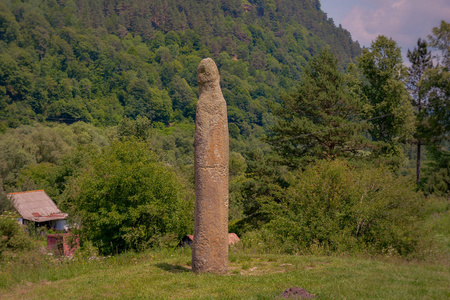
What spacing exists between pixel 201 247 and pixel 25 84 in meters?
129

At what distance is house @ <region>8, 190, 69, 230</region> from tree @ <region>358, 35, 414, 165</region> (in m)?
31.3

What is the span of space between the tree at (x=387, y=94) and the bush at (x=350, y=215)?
18681mm

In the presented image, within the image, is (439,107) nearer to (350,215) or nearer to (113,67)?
(350,215)

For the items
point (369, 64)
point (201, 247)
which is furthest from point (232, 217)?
point (201, 247)

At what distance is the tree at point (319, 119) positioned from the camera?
97.2 ft

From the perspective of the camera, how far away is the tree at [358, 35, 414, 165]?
35.0 meters

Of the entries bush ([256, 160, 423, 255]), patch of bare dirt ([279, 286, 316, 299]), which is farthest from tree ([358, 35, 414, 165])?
patch of bare dirt ([279, 286, 316, 299])

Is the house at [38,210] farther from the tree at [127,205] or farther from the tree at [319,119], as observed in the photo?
the tree at [319,119]

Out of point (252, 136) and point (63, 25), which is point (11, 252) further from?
point (63, 25)

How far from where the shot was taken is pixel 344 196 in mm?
16328

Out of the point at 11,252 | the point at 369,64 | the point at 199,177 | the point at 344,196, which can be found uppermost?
the point at 369,64

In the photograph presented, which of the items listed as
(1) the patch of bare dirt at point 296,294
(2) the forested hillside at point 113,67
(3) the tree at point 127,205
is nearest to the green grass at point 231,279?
(1) the patch of bare dirt at point 296,294

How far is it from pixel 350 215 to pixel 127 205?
36.8ft

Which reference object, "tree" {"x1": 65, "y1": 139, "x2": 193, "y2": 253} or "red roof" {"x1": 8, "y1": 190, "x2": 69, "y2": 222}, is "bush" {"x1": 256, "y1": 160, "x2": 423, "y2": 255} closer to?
"tree" {"x1": 65, "y1": 139, "x2": 193, "y2": 253}
